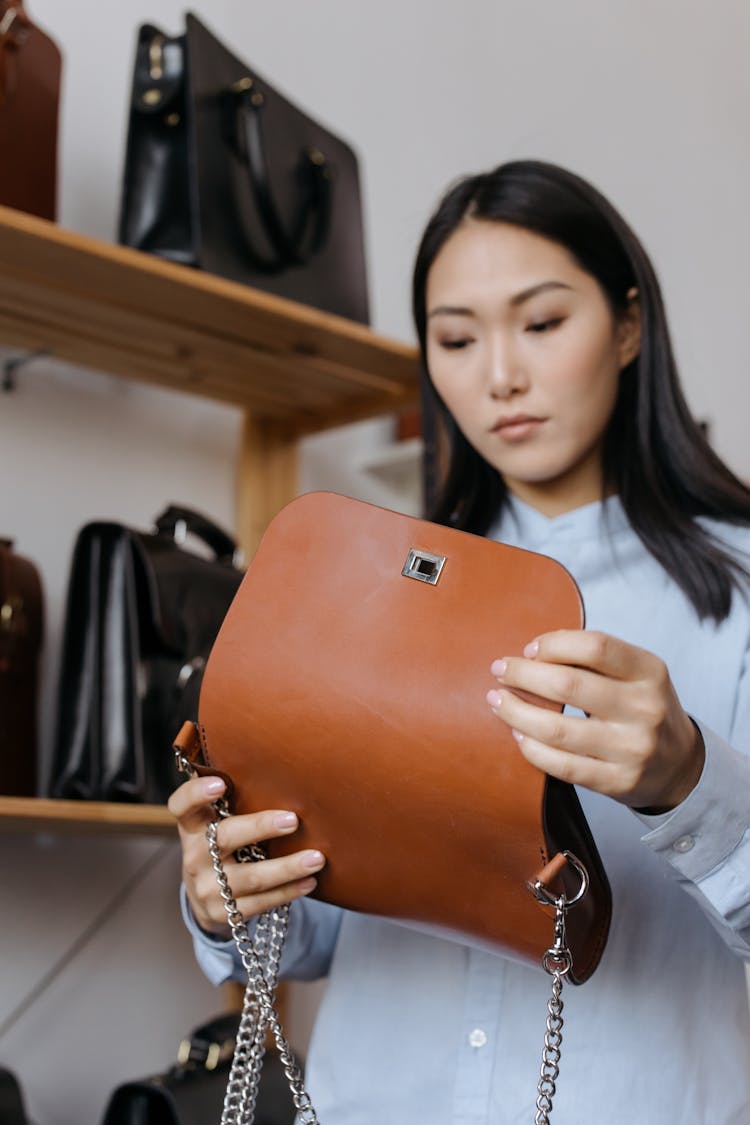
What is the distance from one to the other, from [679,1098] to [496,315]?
20.5 inches

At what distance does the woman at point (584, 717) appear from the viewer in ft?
2.36

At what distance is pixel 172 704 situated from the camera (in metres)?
1.20

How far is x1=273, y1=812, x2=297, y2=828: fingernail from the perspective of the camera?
672mm

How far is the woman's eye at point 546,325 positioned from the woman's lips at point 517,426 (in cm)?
6

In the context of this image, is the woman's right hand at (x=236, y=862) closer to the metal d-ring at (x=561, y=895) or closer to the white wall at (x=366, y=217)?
the metal d-ring at (x=561, y=895)

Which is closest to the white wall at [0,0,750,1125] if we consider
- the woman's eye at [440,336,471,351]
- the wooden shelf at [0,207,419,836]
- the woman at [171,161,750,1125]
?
the wooden shelf at [0,207,419,836]

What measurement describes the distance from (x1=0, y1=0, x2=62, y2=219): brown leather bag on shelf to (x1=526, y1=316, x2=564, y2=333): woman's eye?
1.75 ft

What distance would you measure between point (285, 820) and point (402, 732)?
0.10m

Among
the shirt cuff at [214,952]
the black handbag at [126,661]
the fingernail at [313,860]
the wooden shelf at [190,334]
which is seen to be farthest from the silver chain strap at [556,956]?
the wooden shelf at [190,334]

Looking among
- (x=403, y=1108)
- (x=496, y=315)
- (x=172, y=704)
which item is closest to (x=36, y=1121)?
(x=172, y=704)

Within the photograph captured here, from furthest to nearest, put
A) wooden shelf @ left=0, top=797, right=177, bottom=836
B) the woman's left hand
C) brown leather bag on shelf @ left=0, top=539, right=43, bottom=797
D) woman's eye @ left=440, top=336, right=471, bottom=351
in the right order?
1. brown leather bag on shelf @ left=0, top=539, right=43, bottom=797
2. wooden shelf @ left=0, top=797, right=177, bottom=836
3. woman's eye @ left=440, top=336, right=471, bottom=351
4. the woman's left hand

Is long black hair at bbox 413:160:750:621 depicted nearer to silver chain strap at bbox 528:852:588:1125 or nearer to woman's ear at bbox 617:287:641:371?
woman's ear at bbox 617:287:641:371

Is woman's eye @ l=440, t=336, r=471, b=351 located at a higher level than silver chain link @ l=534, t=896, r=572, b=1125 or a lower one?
higher

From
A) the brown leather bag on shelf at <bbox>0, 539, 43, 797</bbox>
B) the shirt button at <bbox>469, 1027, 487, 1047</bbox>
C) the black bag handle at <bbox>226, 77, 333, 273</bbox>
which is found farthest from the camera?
the black bag handle at <bbox>226, 77, 333, 273</bbox>
